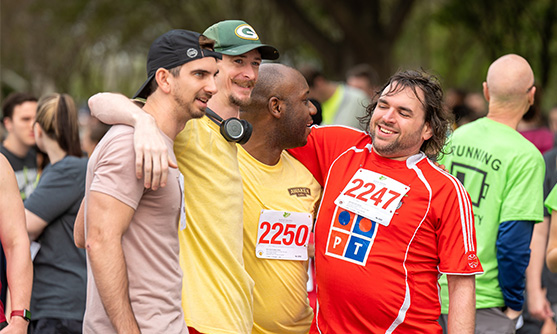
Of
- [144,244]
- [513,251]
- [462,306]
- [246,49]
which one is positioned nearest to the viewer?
[144,244]

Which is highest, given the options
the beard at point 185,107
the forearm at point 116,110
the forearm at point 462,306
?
the beard at point 185,107

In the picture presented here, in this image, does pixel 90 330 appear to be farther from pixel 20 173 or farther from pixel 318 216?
pixel 20 173

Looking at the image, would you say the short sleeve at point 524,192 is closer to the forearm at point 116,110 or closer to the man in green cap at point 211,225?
the man in green cap at point 211,225

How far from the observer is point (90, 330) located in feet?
9.36

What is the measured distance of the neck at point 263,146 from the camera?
12.7 feet

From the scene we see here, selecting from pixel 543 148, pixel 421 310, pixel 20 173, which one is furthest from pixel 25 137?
pixel 543 148

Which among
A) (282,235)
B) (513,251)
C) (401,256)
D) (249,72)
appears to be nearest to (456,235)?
(401,256)

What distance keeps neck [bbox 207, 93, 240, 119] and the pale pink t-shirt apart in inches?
29.9

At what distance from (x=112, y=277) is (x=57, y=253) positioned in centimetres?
206

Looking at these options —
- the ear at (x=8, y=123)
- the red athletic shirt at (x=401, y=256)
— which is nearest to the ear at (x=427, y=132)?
the red athletic shirt at (x=401, y=256)

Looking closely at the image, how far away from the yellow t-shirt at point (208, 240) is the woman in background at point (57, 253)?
→ 1668mm

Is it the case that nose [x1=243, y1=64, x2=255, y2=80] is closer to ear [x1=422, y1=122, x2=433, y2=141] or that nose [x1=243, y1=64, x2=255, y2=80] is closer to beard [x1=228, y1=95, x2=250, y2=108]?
beard [x1=228, y1=95, x2=250, y2=108]

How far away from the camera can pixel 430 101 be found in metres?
3.76

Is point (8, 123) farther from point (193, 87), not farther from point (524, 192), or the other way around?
point (524, 192)
